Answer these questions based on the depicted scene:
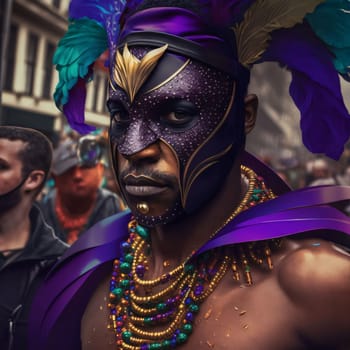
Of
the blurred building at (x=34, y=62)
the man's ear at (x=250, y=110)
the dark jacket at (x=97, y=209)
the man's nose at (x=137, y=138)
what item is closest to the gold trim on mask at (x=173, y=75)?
the man's nose at (x=137, y=138)

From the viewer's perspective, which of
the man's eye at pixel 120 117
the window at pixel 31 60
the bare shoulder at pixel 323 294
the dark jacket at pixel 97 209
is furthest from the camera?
the window at pixel 31 60

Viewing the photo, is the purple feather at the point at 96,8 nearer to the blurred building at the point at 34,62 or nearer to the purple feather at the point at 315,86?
the purple feather at the point at 315,86

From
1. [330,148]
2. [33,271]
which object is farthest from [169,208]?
[33,271]

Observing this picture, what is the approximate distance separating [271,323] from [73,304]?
772 mm

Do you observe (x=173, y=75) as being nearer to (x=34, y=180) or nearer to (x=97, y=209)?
(x=34, y=180)

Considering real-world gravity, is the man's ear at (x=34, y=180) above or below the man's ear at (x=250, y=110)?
below

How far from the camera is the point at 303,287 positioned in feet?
4.99

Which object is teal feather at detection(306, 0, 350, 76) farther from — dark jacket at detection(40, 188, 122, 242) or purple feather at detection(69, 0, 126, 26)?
dark jacket at detection(40, 188, 122, 242)

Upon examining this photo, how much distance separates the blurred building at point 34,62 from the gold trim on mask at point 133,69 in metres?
12.2

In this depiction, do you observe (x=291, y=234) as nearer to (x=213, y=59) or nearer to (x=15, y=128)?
(x=213, y=59)

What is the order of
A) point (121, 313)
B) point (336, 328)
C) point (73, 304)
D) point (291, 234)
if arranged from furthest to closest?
1. point (73, 304)
2. point (121, 313)
3. point (291, 234)
4. point (336, 328)

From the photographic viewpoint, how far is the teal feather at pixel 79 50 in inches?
81.3

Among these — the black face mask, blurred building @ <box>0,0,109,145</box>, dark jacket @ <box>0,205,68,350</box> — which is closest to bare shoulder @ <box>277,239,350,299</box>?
dark jacket @ <box>0,205,68,350</box>

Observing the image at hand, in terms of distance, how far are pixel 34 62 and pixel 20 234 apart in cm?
1372
